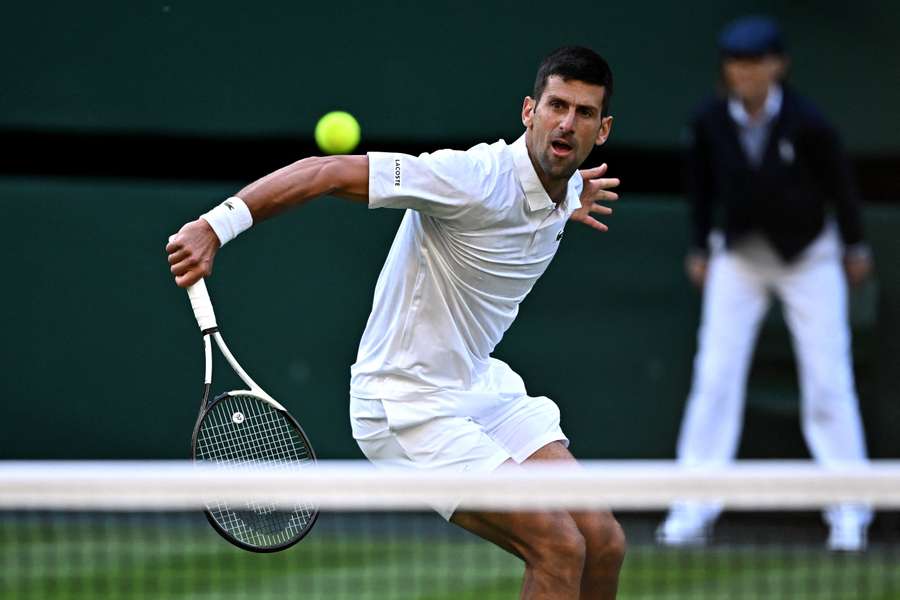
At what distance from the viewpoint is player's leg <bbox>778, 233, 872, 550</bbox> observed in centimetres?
640

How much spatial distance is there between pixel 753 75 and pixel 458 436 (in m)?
3.01

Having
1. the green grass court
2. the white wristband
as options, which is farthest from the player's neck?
the green grass court

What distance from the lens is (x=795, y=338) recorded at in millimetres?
6543

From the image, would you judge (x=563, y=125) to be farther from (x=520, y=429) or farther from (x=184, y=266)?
(x=184, y=266)

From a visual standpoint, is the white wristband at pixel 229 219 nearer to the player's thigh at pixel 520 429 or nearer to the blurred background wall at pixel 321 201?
the player's thigh at pixel 520 429

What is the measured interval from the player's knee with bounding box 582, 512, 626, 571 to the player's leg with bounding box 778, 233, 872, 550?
8.83 feet

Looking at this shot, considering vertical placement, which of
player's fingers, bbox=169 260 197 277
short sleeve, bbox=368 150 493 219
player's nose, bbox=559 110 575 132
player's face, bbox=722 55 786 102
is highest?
player's face, bbox=722 55 786 102

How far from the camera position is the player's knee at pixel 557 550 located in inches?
144

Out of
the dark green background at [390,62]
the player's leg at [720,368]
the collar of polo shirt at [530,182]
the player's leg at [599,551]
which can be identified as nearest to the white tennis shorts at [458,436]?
the player's leg at [599,551]

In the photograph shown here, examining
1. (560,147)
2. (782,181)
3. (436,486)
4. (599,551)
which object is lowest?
(599,551)

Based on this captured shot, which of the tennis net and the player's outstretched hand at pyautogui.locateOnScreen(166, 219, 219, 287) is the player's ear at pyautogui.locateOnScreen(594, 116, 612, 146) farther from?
the player's outstretched hand at pyautogui.locateOnScreen(166, 219, 219, 287)

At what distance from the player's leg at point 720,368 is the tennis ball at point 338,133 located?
62.2 inches

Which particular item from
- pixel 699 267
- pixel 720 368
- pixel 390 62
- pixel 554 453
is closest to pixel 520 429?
pixel 554 453

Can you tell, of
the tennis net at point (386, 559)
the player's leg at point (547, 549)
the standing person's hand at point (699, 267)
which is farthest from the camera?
the standing person's hand at point (699, 267)
